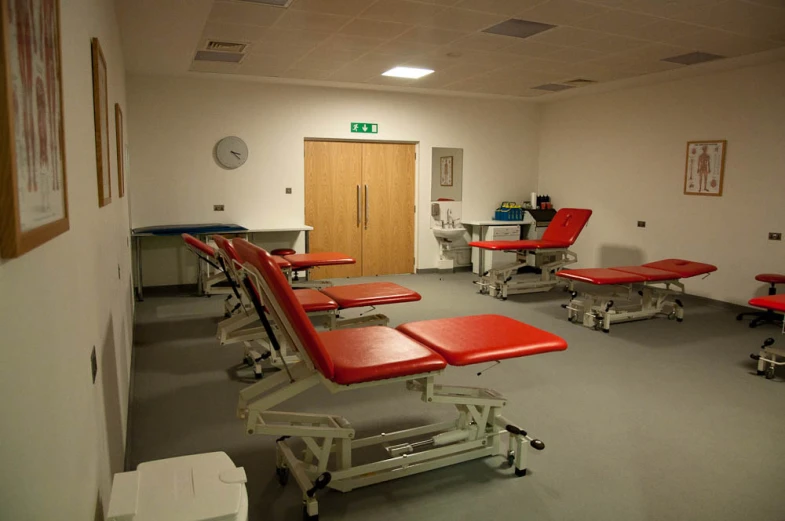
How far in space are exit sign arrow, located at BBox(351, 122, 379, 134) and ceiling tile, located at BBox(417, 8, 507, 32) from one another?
3297 mm

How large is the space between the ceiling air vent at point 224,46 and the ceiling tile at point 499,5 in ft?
7.75

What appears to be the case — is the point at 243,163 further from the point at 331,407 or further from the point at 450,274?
the point at 331,407

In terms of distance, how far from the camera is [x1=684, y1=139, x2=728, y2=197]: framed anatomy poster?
654cm

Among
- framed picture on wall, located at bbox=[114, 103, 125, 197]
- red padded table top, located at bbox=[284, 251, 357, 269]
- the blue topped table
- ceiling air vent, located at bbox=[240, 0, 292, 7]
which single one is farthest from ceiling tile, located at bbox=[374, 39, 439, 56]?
the blue topped table

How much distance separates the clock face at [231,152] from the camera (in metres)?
7.24

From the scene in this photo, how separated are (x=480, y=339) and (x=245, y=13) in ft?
10.8

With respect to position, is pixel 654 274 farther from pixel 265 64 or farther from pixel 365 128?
pixel 265 64

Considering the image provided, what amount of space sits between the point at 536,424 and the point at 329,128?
5.58 meters

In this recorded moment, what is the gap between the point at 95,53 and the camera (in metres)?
2.29

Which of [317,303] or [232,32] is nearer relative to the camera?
[317,303]

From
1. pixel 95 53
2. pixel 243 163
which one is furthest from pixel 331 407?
pixel 243 163

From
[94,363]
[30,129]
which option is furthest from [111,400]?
[30,129]

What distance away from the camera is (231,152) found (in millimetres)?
7293

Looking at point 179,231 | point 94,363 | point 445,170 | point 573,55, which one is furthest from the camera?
point 445,170
